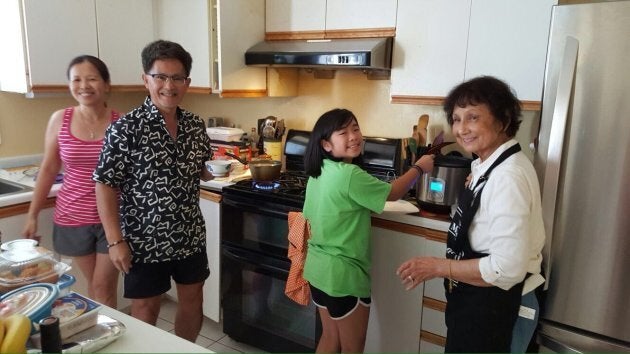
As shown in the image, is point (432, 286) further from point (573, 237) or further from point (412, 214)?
point (573, 237)

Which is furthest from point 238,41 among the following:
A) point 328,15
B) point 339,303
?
point 339,303

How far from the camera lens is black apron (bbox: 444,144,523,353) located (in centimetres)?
134

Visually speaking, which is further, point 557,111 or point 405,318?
point 405,318

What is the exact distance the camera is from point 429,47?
212 centimetres

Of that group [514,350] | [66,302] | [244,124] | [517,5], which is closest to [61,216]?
[66,302]

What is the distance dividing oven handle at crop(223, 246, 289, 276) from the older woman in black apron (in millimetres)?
963

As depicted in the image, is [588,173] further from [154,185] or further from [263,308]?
[263,308]

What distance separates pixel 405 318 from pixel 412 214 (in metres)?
0.47

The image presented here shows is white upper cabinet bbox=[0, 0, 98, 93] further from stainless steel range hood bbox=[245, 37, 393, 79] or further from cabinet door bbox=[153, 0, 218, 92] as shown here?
stainless steel range hood bbox=[245, 37, 393, 79]

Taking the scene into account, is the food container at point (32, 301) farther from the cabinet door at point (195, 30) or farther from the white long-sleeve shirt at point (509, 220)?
the cabinet door at point (195, 30)

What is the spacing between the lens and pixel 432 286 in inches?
77.4

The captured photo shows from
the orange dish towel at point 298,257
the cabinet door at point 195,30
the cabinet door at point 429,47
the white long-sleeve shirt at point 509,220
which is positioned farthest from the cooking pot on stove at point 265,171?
the white long-sleeve shirt at point 509,220

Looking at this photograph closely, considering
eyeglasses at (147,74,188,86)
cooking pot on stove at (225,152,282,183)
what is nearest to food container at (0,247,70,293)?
eyeglasses at (147,74,188,86)

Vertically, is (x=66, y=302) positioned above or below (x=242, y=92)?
below
